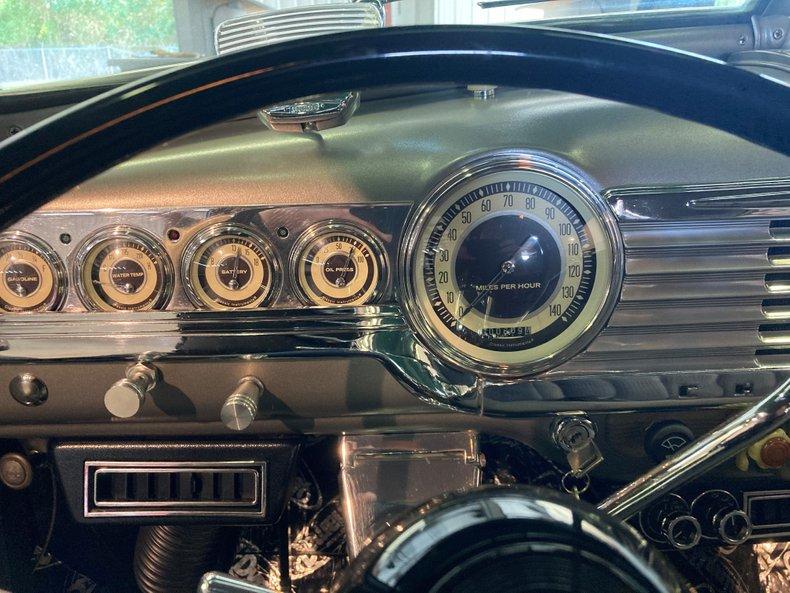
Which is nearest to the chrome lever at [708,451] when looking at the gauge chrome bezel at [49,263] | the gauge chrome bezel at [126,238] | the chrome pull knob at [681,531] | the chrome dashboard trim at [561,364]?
the chrome dashboard trim at [561,364]

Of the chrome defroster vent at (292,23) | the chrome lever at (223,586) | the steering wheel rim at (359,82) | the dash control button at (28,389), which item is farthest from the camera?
the chrome defroster vent at (292,23)

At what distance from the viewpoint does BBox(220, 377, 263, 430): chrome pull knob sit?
1.05 metres

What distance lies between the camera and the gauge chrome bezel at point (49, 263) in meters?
1.13

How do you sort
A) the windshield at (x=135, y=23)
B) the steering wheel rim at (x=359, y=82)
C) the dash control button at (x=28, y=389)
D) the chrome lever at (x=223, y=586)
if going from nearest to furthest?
the steering wheel rim at (x=359, y=82), the chrome lever at (x=223, y=586), the dash control button at (x=28, y=389), the windshield at (x=135, y=23)

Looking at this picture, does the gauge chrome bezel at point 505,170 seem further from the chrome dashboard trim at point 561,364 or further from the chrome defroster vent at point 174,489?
the chrome defroster vent at point 174,489

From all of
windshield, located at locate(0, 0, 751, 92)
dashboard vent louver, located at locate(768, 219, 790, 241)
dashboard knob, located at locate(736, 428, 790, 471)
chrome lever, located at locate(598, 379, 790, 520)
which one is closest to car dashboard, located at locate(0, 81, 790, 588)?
dashboard vent louver, located at locate(768, 219, 790, 241)

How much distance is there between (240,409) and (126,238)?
324 millimetres

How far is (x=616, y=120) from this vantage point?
1.14m

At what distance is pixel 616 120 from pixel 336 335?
1.82 feet

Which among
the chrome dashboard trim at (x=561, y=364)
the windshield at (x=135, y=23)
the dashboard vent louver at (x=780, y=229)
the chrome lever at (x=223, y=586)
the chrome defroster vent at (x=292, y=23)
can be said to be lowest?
the chrome lever at (x=223, y=586)

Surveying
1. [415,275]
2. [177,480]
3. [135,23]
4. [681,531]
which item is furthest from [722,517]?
[135,23]

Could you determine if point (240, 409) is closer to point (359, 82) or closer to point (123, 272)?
point (123, 272)

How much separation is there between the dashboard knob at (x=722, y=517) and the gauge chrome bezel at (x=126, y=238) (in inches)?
39.5

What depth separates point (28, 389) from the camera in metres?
1.20
